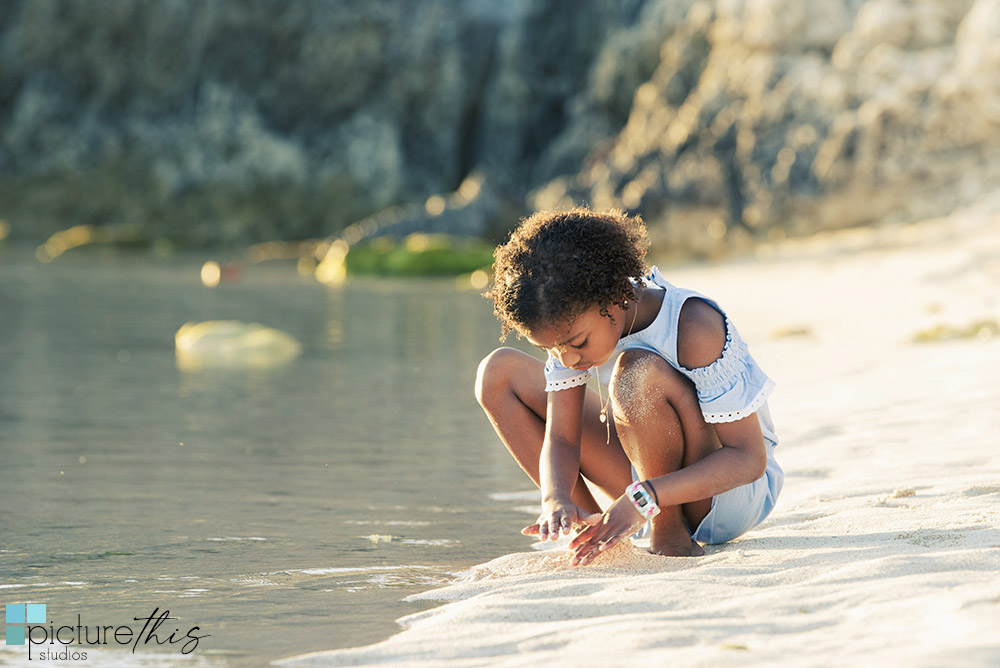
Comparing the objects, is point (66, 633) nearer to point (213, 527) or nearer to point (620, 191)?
point (213, 527)

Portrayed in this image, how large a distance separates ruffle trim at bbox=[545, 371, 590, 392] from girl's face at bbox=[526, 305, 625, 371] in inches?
9.9

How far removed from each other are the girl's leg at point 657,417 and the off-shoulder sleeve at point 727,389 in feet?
0.17

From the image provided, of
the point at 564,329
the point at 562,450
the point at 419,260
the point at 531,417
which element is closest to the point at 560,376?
the point at 562,450

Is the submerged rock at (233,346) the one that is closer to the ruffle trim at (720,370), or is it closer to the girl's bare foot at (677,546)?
the girl's bare foot at (677,546)

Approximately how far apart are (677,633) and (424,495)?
2.62 m

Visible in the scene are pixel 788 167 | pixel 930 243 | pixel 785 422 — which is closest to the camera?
pixel 785 422

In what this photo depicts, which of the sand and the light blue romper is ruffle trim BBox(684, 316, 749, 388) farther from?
the sand

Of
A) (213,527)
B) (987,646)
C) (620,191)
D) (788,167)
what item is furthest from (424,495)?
(620,191)

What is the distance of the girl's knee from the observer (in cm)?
386

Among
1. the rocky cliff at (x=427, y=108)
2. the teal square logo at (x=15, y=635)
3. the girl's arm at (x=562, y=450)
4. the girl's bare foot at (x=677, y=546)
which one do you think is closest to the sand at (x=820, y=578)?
the girl's bare foot at (x=677, y=546)

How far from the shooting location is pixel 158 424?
7.08 metres

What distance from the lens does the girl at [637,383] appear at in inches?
125

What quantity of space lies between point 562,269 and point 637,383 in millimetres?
463

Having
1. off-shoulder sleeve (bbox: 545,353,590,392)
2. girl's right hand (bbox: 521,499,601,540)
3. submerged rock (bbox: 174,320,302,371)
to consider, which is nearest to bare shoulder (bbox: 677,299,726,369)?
off-shoulder sleeve (bbox: 545,353,590,392)
